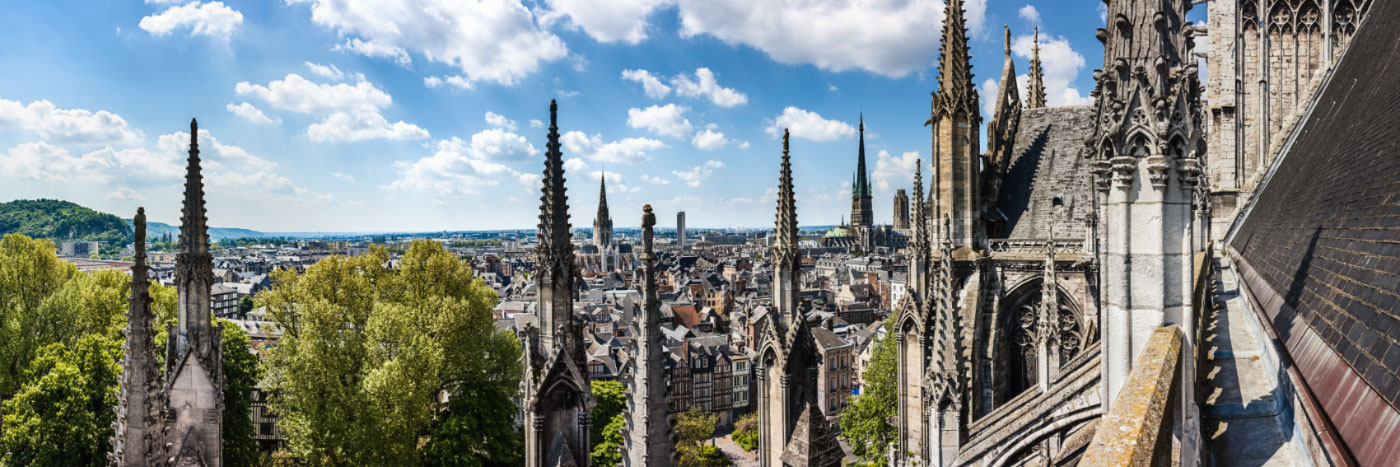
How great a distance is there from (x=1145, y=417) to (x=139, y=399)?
925 cm

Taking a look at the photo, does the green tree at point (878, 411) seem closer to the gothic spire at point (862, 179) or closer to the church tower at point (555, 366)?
the church tower at point (555, 366)

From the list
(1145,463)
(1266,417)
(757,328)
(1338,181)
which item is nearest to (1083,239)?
(1338,181)

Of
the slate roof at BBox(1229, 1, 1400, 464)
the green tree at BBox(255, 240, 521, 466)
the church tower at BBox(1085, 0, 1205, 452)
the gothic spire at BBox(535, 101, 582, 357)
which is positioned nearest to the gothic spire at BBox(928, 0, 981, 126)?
the slate roof at BBox(1229, 1, 1400, 464)

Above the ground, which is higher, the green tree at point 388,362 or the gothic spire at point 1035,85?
the gothic spire at point 1035,85

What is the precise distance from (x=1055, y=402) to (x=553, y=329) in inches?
239

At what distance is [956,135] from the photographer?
15703mm

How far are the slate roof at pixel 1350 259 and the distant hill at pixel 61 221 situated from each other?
513ft

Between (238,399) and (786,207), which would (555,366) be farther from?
(238,399)

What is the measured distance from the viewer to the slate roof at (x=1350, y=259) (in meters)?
3.41

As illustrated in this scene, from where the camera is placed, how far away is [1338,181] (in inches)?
297

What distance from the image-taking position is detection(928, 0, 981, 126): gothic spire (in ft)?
50.8

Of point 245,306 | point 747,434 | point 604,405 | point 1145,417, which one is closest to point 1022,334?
point 1145,417

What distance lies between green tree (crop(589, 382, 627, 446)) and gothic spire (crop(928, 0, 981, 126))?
25884 millimetres

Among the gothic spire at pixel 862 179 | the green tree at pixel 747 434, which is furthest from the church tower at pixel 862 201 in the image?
the green tree at pixel 747 434
